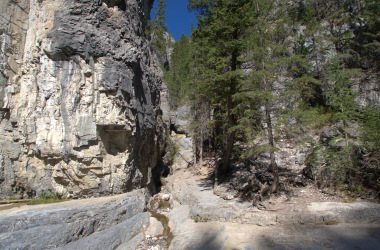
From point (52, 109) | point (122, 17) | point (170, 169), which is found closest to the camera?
point (52, 109)

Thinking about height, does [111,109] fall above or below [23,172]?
above

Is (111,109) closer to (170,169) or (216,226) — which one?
(216,226)

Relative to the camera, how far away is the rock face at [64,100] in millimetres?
11203

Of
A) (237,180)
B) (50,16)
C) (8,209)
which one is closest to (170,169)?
(237,180)

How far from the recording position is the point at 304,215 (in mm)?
8586

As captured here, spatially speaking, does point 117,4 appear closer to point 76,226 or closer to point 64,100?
point 64,100

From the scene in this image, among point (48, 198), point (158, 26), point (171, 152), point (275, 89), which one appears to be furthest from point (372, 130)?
point (158, 26)

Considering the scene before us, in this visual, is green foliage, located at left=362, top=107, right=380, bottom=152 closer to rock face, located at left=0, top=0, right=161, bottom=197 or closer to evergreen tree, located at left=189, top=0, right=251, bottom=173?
evergreen tree, located at left=189, top=0, right=251, bottom=173

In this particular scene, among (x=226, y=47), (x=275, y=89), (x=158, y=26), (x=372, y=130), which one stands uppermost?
(x=158, y=26)

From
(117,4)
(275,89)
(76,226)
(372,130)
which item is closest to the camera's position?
(76,226)

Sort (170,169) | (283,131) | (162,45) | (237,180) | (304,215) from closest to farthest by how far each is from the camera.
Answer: (304,215) < (283,131) < (237,180) < (170,169) < (162,45)

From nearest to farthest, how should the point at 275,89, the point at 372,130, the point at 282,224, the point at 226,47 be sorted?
the point at 282,224 < the point at 372,130 < the point at 275,89 < the point at 226,47

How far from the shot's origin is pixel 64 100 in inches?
438

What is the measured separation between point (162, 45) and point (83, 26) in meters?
20.2
